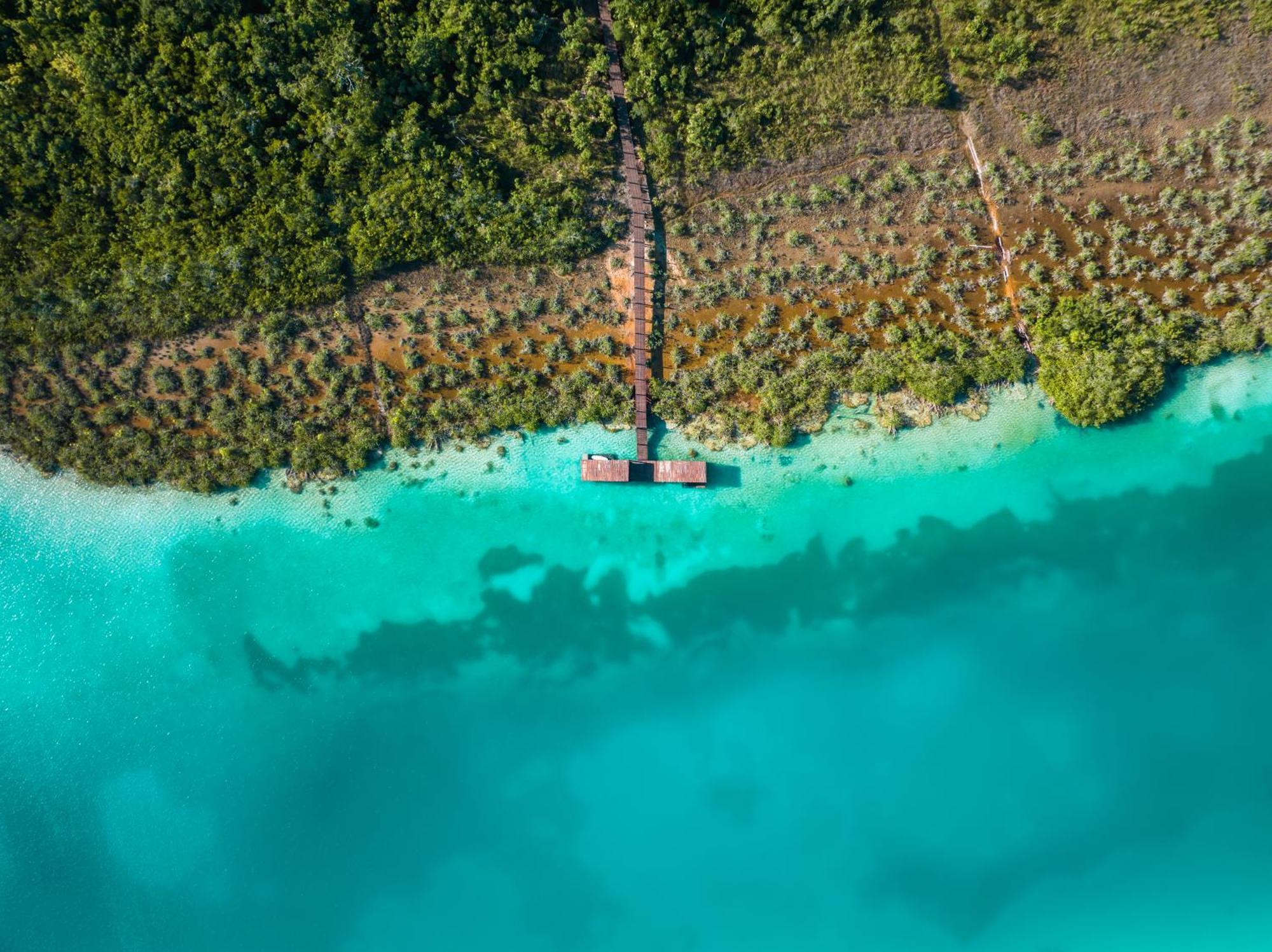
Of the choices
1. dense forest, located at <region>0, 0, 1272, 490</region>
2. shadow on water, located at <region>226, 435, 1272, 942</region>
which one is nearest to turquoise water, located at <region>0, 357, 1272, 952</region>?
shadow on water, located at <region>226, 435, 1272, 942</region>

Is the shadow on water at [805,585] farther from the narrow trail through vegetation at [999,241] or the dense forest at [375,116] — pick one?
the dense forest at [375,116]

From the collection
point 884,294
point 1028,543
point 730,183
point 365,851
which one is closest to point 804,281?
point 884,294

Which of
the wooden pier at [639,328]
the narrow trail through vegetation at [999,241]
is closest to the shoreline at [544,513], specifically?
the wooden pier at [639,328]

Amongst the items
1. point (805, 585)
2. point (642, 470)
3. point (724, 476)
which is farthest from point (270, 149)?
point (805, 585)

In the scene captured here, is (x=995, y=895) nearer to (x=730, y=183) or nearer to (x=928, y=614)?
(x=928, y=614)

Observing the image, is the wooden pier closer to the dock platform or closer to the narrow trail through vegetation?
the dock platform
